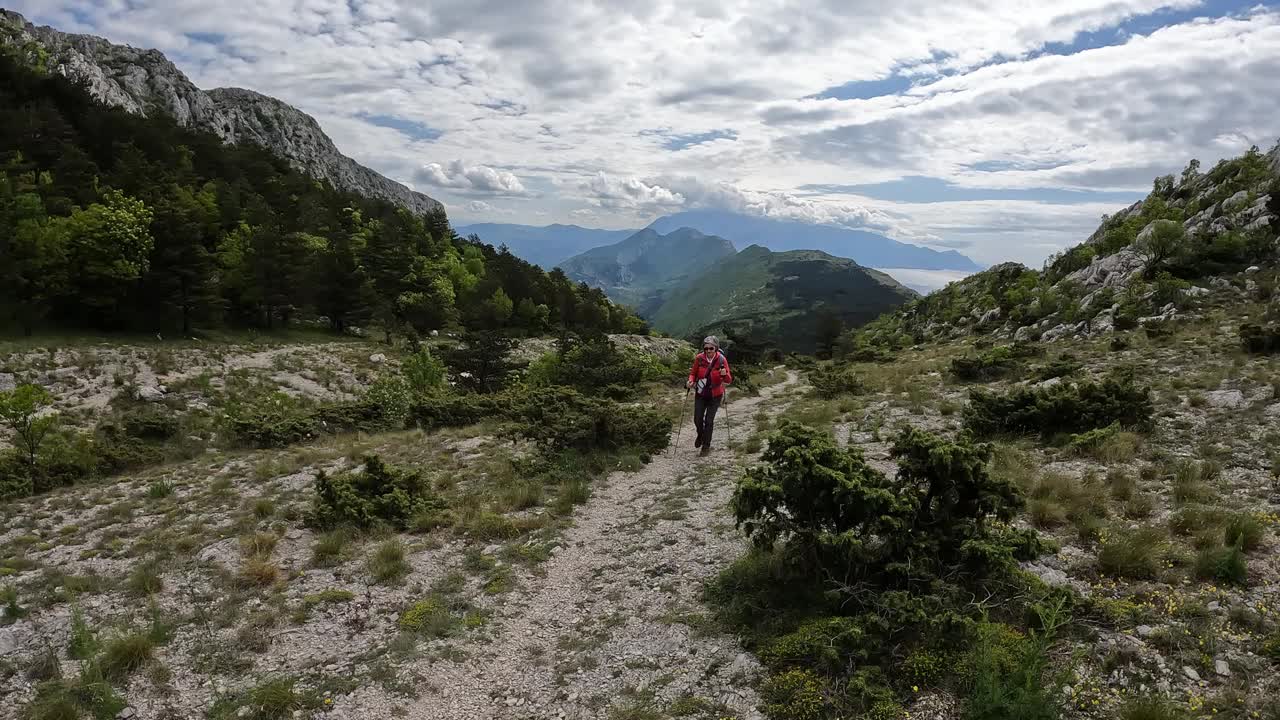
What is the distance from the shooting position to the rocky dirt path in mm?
5812

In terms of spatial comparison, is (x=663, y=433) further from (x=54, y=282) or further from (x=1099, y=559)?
→ (x=54, y=282)

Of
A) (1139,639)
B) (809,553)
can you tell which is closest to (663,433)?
(809,553)

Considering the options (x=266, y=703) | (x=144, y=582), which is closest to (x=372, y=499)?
(x=144, y=582)

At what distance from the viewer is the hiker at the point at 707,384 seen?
14.5m

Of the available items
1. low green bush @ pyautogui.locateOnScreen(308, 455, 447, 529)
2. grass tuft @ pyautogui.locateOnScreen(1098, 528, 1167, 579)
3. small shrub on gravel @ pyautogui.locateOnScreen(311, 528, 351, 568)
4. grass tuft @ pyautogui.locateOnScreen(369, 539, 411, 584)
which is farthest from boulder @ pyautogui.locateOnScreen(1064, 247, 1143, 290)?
small shrub on gravel @ pyautogui.locateOnScreen(311, 528, 351, 568)

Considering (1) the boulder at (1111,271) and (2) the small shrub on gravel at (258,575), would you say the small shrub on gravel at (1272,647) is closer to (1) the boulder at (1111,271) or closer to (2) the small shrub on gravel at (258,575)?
(2) the small shrub on gravel at (258,575)

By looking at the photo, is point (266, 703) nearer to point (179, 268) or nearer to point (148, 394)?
point (148, 394)

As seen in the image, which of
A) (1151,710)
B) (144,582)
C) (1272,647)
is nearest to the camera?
(1151,710)

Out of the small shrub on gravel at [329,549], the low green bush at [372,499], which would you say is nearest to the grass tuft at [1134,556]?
the low green bush at [372,499]

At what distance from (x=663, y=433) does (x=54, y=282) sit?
130 ft

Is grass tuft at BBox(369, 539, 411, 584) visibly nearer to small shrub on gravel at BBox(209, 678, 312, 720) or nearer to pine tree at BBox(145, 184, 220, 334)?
small shrub on gravel at BBox(209, 678, 312, 720)

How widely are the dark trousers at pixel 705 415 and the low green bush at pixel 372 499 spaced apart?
666 cm

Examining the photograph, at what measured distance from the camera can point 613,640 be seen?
688 cm

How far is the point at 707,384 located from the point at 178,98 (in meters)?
153
